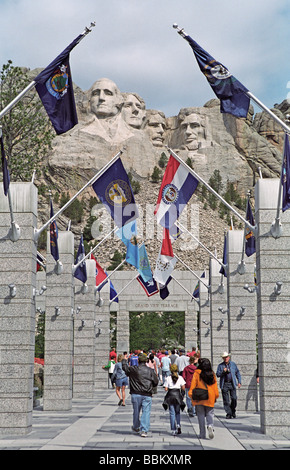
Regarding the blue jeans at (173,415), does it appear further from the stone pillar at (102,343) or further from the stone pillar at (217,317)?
the stone pillar at (102,343)

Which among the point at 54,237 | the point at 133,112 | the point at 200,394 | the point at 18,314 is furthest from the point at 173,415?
the point at 133,112

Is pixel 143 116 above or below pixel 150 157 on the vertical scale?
above

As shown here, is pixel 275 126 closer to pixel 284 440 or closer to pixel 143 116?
pixel 143 116

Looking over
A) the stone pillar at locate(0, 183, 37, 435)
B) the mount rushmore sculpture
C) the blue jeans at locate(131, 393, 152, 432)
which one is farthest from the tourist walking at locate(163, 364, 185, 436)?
the mount rushmore sculpture

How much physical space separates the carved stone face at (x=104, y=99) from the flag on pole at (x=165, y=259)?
10176cm

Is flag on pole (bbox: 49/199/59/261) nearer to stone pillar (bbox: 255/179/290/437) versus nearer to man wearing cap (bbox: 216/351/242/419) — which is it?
man wearing cap (bbox: 216/351/242/419)

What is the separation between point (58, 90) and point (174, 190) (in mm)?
6190

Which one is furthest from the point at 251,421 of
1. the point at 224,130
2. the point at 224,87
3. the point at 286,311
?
the point at 224,130

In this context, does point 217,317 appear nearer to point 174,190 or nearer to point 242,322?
point 242,322

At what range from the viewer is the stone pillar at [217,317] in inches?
1001

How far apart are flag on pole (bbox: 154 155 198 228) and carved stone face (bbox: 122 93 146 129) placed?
10936cm

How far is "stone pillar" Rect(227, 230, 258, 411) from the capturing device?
19.1m
